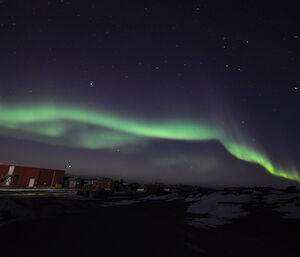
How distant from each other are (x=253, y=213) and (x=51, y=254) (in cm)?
1651

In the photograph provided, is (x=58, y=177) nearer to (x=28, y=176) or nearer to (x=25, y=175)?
(x=28, y=176)

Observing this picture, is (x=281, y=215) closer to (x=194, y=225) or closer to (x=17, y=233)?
(x=194, y=225)

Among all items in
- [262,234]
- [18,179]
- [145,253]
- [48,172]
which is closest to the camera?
[145,253]

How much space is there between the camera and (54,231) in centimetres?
1231

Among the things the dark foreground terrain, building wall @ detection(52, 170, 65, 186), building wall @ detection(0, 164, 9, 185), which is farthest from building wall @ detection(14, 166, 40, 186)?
the dark foreground terrain

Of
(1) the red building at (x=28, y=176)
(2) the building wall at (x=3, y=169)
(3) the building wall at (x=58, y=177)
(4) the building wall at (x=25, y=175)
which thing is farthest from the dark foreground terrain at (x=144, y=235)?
(3) the building wall at (x=58, y=177)

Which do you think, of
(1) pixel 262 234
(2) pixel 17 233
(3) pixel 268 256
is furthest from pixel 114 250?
(1) pixel 262 234

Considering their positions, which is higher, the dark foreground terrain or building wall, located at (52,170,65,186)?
building wall, located at (52,170,65,186)

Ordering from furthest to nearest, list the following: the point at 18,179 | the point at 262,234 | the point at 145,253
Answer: the point at 18,179 < the point at 262,234 < the point at 145,253

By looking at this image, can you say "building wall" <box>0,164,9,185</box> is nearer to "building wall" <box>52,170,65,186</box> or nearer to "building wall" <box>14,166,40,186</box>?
"building wall" <box>14,166,40,186</box>

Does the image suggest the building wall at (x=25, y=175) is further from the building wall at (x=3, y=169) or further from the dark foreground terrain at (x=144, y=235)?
the dark foreground terrain at (x=144, y=235)

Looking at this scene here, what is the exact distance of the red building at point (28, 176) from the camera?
44031 mm

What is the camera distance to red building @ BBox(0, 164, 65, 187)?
44.0m

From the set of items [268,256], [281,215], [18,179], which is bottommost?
[268,256]
